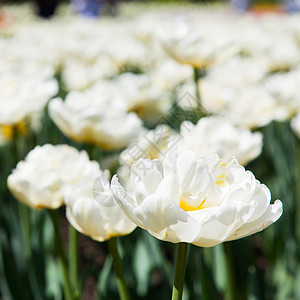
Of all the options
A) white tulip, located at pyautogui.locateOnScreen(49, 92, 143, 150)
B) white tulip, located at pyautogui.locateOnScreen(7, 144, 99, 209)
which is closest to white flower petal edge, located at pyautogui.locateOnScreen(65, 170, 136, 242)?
white tulip, located at pyautogui.locateOnScreen(7, 144, 99, 209)

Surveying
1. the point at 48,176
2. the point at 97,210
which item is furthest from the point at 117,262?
the point at 48,176

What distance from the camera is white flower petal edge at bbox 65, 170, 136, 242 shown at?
0.73 m

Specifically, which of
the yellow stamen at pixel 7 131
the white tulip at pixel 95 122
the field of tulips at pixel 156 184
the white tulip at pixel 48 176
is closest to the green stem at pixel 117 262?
the field of tulips at pixel 156 184

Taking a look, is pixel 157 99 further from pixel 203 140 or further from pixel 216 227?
pixel 216 227

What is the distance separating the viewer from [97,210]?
2.42 feet

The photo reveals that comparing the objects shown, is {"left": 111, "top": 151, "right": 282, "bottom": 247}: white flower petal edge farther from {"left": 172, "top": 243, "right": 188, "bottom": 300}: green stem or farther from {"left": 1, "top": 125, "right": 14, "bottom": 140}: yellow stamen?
{"left": 1, "top": 125, "right": 14, "bottom": 140}: yellow stamen

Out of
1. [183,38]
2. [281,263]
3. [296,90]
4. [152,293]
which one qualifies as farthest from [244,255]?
[183,38]

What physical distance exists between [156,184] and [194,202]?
0.16ft

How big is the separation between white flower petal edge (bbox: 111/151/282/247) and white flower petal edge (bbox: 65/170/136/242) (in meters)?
0.16

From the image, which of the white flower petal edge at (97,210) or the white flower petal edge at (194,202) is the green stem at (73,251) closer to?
the white flower petal edge at (97,210)

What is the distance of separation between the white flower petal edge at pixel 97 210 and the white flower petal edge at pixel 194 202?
0.52 feet

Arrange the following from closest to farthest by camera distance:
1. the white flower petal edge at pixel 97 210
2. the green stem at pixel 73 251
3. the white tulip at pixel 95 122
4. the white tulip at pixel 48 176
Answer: the white flower petal edge at pixel 97 210 → the white tulip at pixel 48 176 → the green stem at pixel 73 251 → the white tulip at pixel 95 122

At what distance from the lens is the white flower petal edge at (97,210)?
734mm

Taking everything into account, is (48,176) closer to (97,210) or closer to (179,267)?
(97,210)
